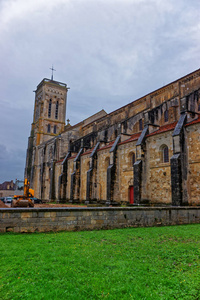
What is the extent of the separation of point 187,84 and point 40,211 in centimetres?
2272

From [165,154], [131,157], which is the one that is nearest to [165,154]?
[165,154]

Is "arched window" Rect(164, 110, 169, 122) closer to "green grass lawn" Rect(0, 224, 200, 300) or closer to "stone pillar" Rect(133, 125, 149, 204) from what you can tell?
"stone pillar" Rect(133, 125, 149, 204)

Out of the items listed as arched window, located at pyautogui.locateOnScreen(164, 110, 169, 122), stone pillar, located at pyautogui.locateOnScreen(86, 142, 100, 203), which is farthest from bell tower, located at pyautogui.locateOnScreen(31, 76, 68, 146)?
arched window, located at pyautogui.locateOnScreen(164, 110, 169, 122)

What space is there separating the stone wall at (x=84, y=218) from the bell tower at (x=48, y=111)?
160 feet

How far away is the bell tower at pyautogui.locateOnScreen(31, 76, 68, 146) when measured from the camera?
2302 inches

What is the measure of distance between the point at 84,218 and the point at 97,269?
552cm

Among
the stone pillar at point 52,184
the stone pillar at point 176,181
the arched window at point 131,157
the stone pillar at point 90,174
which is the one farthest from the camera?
the stone pillar at point 52,184

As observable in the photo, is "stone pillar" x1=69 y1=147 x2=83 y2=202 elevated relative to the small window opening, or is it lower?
lower

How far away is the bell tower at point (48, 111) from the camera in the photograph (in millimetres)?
58469

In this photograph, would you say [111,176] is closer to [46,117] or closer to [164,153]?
[164,153]

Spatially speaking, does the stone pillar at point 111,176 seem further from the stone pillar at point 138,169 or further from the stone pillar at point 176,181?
the stone pillar at point 176,181

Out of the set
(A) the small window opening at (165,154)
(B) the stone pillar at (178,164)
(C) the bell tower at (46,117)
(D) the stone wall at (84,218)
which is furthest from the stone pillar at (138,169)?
(C) the bell tower at (46,117)

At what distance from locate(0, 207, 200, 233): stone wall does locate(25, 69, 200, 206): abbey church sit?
5705 mm

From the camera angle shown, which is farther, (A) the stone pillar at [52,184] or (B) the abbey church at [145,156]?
(A) the stone pillar at [52,184]
